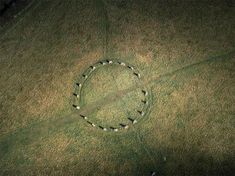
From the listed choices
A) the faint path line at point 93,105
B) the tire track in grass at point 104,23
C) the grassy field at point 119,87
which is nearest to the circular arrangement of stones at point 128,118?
the grassy field at point 119,87

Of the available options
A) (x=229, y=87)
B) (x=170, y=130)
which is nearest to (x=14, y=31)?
(x=170, y=130)

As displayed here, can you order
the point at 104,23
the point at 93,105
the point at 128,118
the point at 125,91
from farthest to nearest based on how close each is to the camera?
the point at 104,23 < the point at 125,91 < the point at 93,105 < the point at 128,118

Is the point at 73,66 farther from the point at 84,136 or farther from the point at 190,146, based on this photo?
the point at 190,146

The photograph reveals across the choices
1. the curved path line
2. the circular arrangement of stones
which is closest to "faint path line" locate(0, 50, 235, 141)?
the curved path line

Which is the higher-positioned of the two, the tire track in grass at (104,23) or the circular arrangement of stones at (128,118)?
the tire track in grass at (104,23)

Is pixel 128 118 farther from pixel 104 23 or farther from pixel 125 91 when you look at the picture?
pixel 104 23

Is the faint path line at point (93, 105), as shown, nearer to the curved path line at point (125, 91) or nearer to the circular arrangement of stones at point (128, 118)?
the curved path line at point (125, 91)

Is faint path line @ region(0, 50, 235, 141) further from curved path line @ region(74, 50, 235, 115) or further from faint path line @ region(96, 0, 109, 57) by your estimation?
faint path line @ region(96, 0, 109, 57)

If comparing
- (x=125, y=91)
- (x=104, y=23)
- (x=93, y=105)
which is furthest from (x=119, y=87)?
(x=104, y=23)
